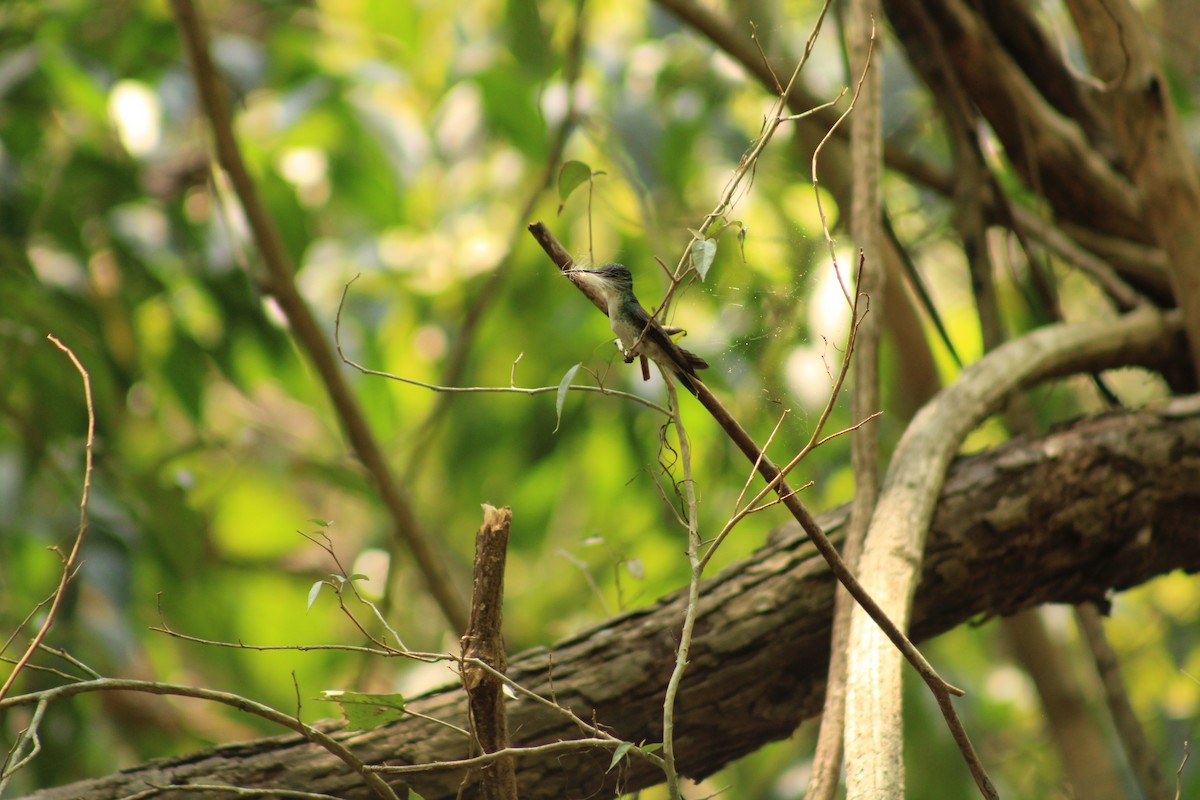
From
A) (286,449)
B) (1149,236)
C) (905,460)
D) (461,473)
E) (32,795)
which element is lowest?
(32,795)

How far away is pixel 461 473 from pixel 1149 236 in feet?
4.87

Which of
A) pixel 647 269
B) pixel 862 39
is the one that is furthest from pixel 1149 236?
pixel 647 269

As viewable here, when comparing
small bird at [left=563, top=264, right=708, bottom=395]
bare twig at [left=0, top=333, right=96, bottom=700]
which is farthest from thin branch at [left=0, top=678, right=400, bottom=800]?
small bird at [left=563, top=264, right=708, bottom=395]

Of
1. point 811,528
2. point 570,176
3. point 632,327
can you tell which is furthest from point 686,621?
point 570,176

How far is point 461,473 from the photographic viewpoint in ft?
7.88

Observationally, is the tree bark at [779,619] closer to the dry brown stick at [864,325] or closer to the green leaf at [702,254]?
the dry brown stick at [864,325]

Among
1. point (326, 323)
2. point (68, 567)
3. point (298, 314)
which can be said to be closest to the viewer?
point (68, 567)

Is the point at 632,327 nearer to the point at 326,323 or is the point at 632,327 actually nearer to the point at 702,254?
the point at 702,254

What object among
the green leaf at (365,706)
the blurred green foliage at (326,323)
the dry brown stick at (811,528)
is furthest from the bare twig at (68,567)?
the blurred green foliage at (326,323)

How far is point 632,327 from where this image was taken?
0.74 m

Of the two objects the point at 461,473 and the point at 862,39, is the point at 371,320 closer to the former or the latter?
the point at 461,473

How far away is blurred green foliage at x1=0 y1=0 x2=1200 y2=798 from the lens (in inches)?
73.7

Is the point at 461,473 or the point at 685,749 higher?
the point at 461,473

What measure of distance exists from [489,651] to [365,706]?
14cm
